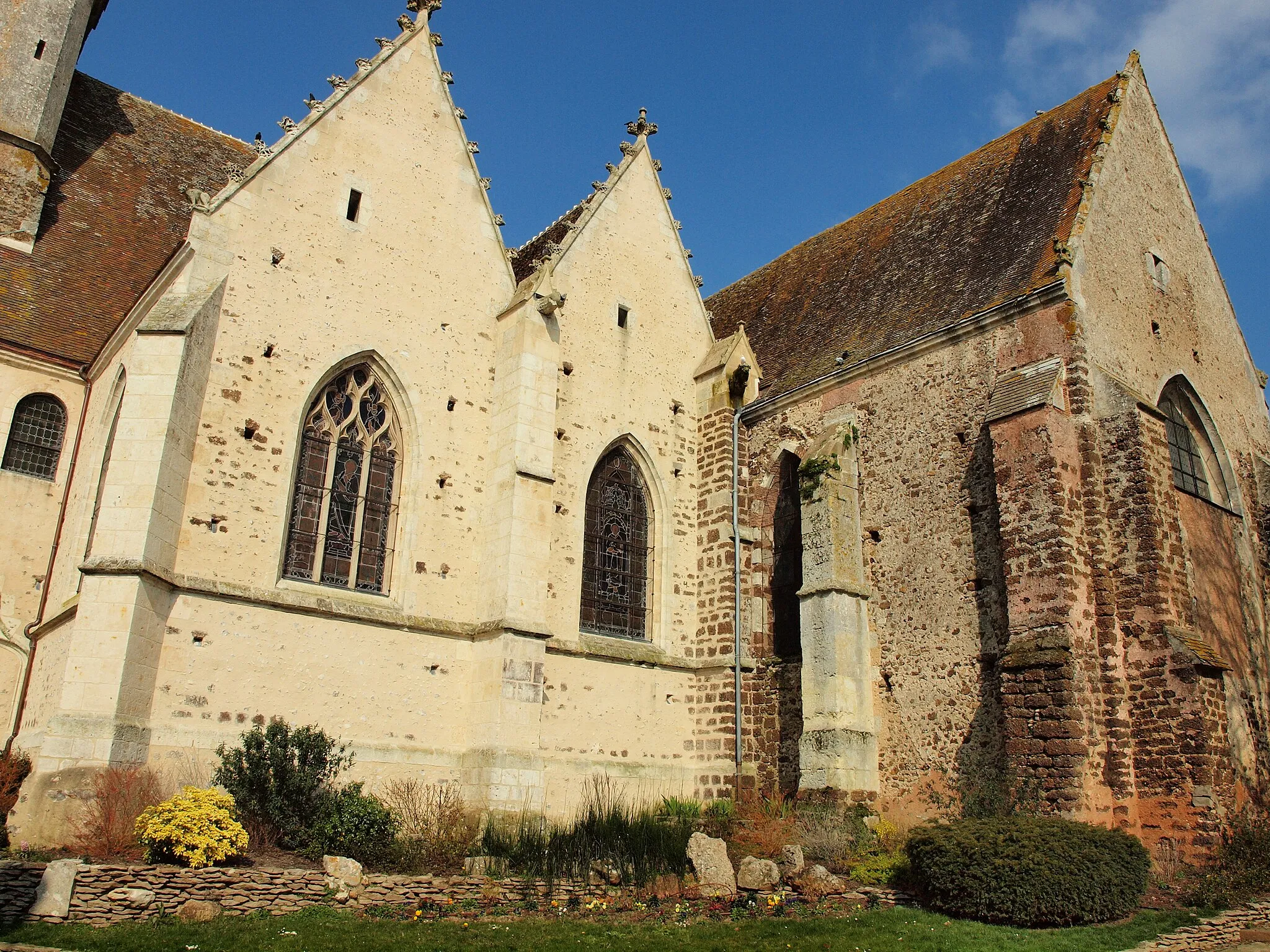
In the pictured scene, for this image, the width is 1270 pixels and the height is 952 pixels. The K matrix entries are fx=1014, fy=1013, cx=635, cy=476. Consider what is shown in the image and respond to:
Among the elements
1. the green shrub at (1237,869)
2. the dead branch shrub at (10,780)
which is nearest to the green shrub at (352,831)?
the dead branch shrub at (10,780)

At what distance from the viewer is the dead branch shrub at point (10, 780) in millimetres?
10383

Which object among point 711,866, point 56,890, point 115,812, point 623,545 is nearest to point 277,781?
point 115,812

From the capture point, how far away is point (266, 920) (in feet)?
27.5

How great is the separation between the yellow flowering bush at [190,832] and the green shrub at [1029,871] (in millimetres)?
6713

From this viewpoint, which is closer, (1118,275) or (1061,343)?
(1061,343)

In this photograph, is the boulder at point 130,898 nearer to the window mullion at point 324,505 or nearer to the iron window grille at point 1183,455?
the window mullion at point 324,505

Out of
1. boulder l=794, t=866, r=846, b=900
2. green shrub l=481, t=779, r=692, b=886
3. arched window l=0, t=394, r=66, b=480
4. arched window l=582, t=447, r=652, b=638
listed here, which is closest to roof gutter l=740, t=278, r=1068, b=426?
arched window l=582, t=447, r=652, b=638

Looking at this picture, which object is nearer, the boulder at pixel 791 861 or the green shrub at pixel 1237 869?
the green shrub at pixel 1237 869

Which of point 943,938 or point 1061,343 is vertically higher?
point 1061,343

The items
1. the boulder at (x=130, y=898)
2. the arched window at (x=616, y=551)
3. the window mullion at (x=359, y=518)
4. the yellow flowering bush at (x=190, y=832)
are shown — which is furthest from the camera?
the arched window at (x=616, y=551)

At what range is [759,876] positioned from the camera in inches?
420

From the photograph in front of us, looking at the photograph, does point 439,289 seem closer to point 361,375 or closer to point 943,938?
point 361,375

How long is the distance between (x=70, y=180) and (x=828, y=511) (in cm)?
1330

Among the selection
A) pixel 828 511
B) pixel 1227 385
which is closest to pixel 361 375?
pixel 828 511
